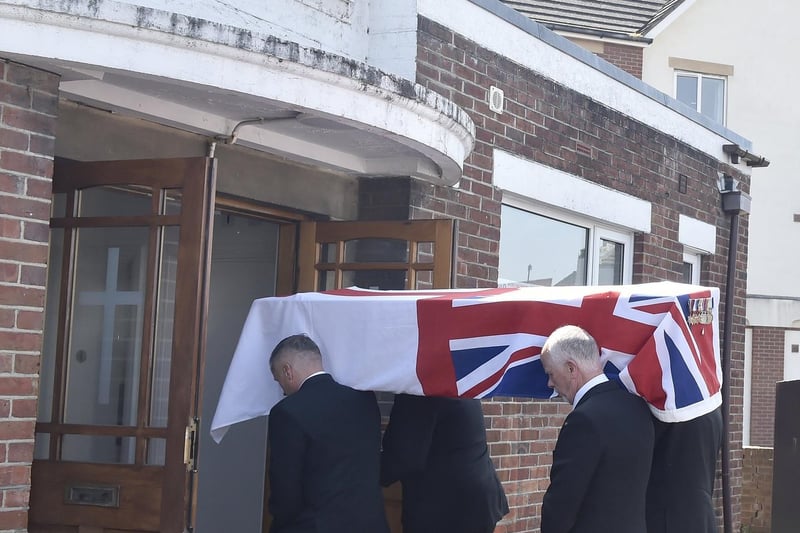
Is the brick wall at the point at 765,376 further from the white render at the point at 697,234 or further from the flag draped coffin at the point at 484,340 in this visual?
the flag draped coffin at the point at 484,340

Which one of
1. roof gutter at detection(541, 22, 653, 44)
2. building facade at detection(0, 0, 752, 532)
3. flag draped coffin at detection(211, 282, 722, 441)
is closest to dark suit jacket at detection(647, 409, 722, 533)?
flag draped coffin at detection(211, 282, 722, 441)

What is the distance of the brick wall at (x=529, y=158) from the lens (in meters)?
7.89

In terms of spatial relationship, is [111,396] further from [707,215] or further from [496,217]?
[707,215]

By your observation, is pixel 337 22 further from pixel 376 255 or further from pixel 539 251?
pixel 539 251

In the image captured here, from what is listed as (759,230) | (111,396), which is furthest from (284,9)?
(759,230)

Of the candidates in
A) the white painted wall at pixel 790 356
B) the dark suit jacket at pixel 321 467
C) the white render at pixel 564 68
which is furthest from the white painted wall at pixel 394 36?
the white painted wall at pixel 790 356

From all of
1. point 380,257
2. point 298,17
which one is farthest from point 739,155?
point 298,17

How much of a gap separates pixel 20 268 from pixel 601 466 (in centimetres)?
256

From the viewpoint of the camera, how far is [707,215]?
1176 cm

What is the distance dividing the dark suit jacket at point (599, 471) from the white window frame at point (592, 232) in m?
4.02

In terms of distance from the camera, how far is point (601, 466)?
472cm

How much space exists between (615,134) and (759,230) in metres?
15.8

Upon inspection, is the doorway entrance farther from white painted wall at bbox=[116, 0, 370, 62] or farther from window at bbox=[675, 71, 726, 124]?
window at bbox=[675, 71, 726, 124]

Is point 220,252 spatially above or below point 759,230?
below
